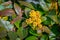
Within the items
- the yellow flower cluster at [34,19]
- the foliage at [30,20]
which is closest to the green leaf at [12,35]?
the foliage at [30,20]

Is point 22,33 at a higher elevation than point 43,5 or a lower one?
lower

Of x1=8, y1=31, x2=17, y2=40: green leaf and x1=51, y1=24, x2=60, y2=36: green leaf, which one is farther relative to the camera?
x1=51, y1=24, x2=60, y2=36: green leaf

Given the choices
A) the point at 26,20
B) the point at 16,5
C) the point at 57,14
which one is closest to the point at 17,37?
the point at 26,20

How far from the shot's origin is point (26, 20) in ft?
5.10

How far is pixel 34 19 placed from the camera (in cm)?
153

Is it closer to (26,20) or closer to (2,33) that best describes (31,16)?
(26,20)

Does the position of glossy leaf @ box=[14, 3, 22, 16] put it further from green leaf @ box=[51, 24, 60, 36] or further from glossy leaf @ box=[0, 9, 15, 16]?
green leaf @ box=[51, 24, 60, 36]

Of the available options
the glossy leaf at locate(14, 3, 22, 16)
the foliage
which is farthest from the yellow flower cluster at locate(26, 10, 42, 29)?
the glossy leaf at locate(14, 3, 22, 16)

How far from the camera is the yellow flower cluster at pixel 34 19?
1.53 m

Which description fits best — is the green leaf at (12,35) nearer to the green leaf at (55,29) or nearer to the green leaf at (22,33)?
the green leaf at (22,33)

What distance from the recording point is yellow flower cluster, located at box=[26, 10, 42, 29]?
1531 millimetres

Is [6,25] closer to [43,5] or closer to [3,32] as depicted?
[3,32]

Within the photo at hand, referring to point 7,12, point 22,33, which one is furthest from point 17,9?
point 22,33

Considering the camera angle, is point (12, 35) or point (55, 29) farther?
point (55, 29)
